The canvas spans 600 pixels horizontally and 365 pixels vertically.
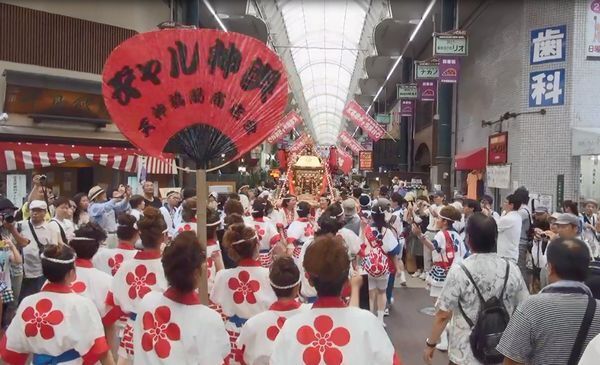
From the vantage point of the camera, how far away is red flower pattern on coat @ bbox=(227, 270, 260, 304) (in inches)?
149

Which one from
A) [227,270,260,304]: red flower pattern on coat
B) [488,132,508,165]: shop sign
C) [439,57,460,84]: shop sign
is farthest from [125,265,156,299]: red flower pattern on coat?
[439,57,460,84]: shop sign

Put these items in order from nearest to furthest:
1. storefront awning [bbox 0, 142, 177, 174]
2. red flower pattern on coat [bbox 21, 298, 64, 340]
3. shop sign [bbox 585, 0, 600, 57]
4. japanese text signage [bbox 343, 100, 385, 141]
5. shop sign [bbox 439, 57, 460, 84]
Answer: red flower pattern on coat [bbox 21, 298, 64, 340] → shop sign [bbox 585, 0, 600, 57] → storefront awning [bbox 0, 142, 177, 174] → shop sign [bbox 439, 57, 460, 84] → japanese text signage [bbox 343, 100, 385, 141]

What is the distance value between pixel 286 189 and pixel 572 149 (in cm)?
1092

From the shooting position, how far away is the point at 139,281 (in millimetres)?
3828

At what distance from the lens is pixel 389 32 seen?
1988cm

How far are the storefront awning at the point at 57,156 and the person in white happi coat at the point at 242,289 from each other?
8243 mm

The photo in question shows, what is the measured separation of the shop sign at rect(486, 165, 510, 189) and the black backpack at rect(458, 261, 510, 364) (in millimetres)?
10438

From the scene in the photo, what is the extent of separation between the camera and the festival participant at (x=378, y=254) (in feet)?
20.9

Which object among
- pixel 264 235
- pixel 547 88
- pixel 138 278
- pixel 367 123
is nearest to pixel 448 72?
pixel 547 88

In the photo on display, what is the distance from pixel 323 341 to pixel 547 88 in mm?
11392

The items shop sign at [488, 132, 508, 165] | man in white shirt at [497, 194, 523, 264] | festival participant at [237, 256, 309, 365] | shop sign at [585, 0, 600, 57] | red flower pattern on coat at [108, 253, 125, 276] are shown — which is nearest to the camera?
festival participant at [237, 256, 309, 365]

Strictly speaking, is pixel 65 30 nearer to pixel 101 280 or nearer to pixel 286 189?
pixel 286 189

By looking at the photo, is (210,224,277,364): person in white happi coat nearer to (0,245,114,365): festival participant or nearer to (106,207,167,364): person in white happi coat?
(106,207,167,364): person in white happi coat

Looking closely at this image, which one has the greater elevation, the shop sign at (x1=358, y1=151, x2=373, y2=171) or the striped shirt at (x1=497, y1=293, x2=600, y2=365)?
the shop sign at (x1=358, y1=151, x2=373, y2=171)
